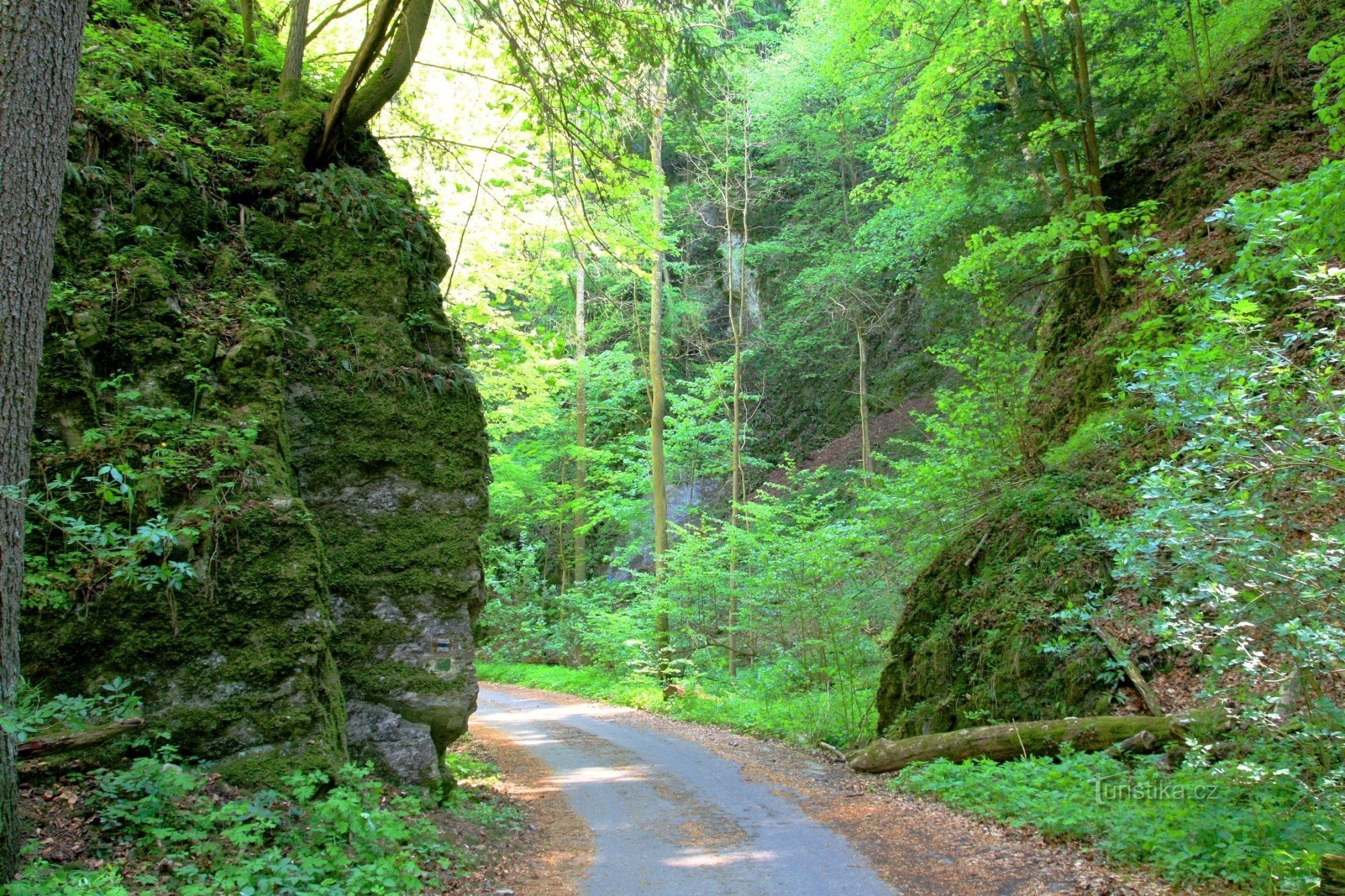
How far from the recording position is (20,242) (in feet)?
10.7

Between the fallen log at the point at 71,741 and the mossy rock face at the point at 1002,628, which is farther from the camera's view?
the mossy rock face at the point at 1002,628

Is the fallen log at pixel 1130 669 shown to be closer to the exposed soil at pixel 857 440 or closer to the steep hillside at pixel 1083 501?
the steep hillside at pixel 1083 501

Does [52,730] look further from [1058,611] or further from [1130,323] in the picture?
[1130,323]

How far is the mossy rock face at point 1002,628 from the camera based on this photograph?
7.86 meters

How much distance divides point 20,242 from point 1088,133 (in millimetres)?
12324

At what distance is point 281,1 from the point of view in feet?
31.5

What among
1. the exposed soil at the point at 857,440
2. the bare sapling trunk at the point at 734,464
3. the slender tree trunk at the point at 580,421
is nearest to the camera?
the bare sapling trunk at the point at 734,464

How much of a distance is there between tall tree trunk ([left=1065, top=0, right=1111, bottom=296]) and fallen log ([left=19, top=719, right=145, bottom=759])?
11.8m

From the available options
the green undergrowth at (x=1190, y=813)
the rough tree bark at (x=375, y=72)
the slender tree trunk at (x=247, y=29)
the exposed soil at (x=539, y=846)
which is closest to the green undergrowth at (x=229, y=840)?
the exposed soil at (x=539, y=846)

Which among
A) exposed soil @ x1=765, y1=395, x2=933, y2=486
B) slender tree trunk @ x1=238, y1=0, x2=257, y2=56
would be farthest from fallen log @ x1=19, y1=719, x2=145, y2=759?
exposed soil @ x1=765, y1=395, x2=933, y2=486

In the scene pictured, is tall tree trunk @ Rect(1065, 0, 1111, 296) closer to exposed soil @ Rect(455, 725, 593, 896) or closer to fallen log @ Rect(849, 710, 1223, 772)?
fallen log @ Rect(849, 710, 1223, 772)

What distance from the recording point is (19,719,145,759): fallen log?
3.56 metres

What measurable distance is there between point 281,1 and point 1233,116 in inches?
507

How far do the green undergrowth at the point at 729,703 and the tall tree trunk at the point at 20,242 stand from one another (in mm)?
9512
